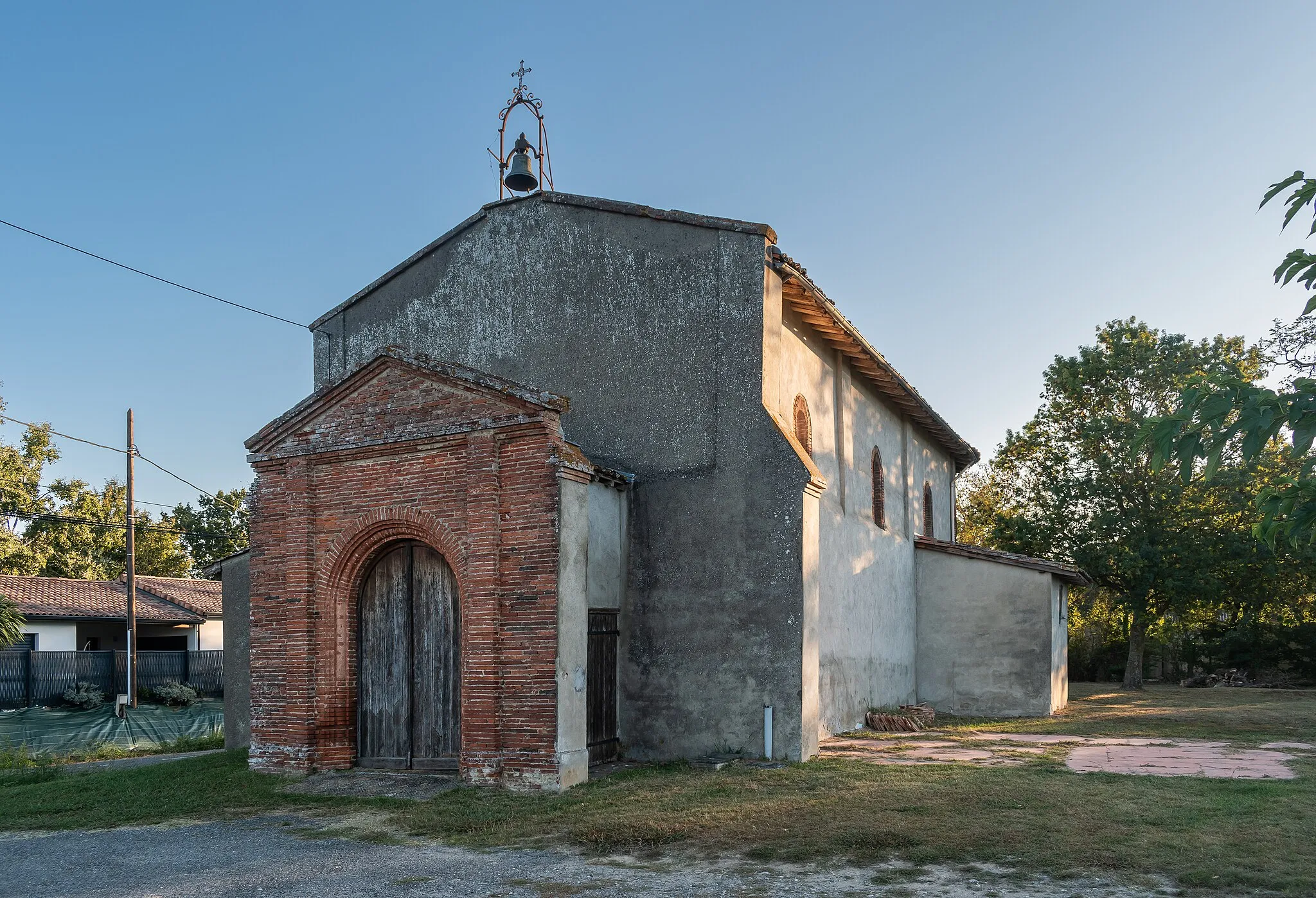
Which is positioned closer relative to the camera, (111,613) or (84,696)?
(84,696)

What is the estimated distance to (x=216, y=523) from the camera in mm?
54750

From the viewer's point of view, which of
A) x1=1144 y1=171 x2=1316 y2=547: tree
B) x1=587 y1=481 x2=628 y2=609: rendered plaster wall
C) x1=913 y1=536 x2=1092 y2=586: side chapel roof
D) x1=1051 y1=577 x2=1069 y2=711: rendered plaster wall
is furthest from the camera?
x1=1051 y1=577 x2=1069 y2=711: rendered plaster wall

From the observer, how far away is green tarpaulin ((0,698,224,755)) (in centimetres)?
Answer: 1761

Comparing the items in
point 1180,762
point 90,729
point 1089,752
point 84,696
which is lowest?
point 84,696

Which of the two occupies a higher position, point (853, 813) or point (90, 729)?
point (853, 813)

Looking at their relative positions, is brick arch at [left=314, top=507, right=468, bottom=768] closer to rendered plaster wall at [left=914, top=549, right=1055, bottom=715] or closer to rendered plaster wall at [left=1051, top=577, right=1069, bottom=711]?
rendered plaster wall at [left=914, top=549, right=1055, bottom=715]

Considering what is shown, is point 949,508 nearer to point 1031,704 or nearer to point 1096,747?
point 1031,704

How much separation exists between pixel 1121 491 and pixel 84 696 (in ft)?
97.2

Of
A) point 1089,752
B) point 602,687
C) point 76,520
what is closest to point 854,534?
point 1089,752

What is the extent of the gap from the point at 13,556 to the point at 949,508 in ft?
120

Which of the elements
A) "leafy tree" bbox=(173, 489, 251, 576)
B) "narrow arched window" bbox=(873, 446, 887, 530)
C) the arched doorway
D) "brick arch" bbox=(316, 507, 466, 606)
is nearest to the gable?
"brick arch" bbox=(316, 507, 466, 606)

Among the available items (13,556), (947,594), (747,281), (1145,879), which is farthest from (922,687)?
(13,556)

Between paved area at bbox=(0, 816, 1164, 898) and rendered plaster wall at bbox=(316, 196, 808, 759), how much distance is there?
4.68 meters

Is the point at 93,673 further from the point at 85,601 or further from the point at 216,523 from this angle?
the point at 216,523
